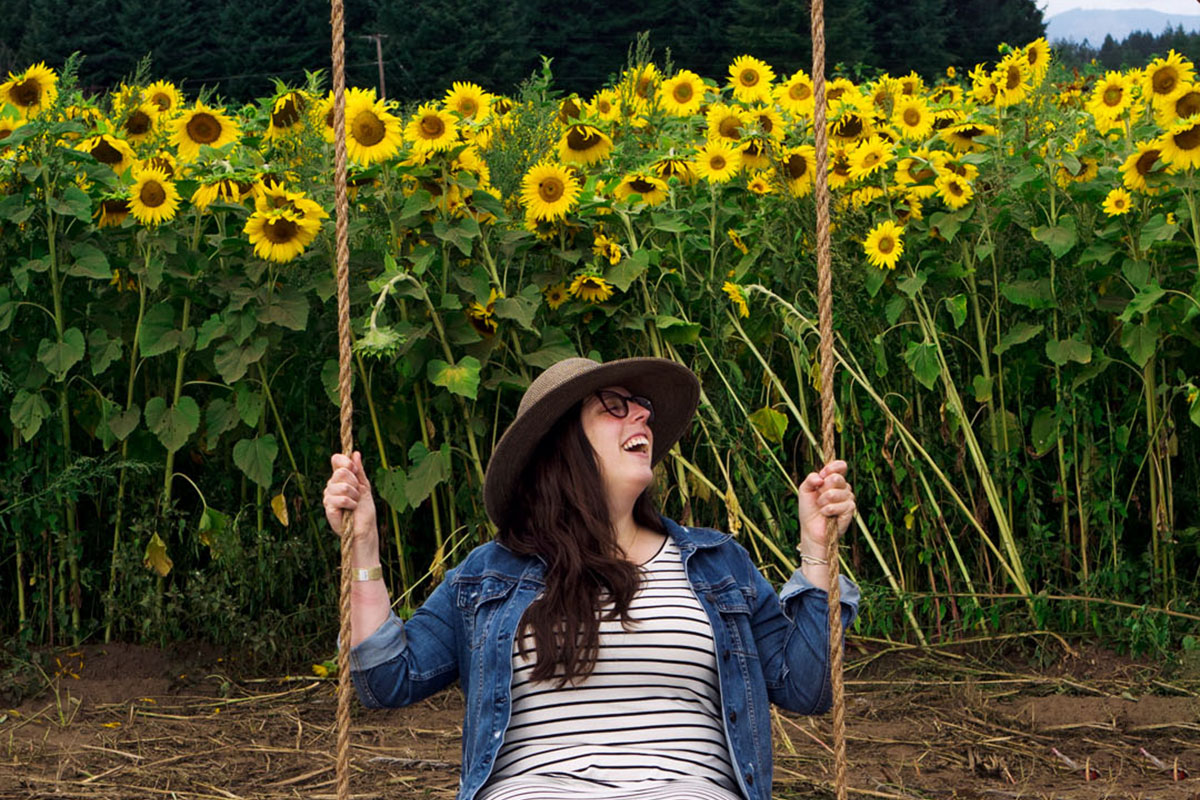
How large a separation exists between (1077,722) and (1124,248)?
4.23 ft

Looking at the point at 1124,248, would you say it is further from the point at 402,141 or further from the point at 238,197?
the point at 238,197

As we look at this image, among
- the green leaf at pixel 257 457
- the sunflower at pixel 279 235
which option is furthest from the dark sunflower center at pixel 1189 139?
the green leaf at pixel 257 457

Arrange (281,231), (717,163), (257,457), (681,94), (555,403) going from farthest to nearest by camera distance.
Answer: (681,94) → (717,163) → (257,457) → (281,231) → (555,403)

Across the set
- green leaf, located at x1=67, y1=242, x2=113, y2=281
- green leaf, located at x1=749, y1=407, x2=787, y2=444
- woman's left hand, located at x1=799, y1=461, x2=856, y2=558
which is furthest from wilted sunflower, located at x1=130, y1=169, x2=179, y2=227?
woman's left hand, located at x1=799, y1=461, x2=856, y2=558

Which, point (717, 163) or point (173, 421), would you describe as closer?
point (173, 421)

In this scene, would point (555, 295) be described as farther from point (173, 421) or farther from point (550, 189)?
point (173, 421)

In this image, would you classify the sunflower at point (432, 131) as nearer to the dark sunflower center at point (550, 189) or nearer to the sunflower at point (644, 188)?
the dark sunflower center at point (550, 189)

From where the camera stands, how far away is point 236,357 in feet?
13.3

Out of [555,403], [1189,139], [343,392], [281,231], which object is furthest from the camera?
[1189,139]

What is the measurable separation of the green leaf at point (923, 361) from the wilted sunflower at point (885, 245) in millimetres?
234

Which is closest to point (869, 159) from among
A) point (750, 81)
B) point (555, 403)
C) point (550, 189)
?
point (550, 189)

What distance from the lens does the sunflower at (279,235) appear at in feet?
12.7

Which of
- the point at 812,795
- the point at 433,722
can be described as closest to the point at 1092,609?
the point at 812,795

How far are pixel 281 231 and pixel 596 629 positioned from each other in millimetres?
1885
